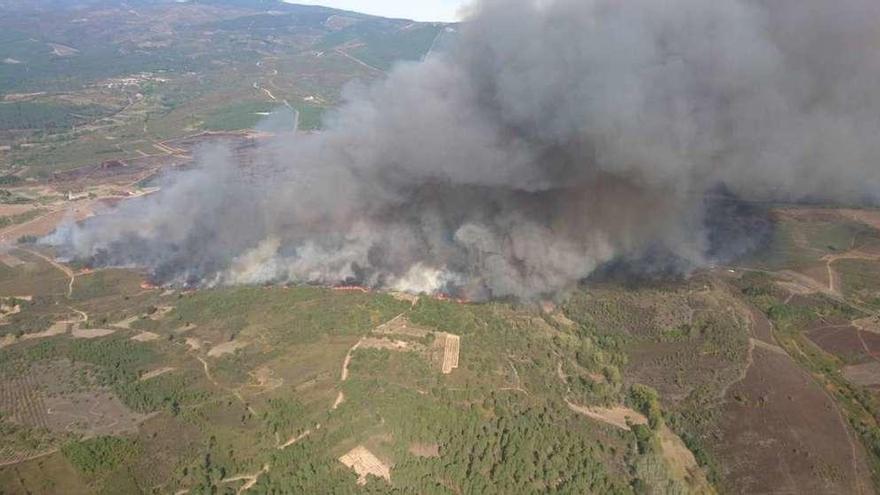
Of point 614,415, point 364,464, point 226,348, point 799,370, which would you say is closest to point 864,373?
point 799,370

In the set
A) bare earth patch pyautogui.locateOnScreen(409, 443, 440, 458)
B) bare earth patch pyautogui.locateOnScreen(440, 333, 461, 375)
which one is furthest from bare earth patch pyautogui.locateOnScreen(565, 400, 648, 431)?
bare earth patch pyautogui.locateOnScreen(409, 443, 440, 458)

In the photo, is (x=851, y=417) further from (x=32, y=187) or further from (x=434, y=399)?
(x=32, y=187)

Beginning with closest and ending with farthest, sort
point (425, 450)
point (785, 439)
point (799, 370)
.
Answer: point (425, 450) → point (785, 439) → point (799, 370)

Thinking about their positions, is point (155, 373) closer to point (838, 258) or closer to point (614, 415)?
point (614, 415)

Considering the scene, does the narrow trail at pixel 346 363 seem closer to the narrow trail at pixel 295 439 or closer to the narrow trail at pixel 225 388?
the narrow trail at pixel 295 439

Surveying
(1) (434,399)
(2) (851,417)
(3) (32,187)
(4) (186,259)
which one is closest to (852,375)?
(2) (851,417)

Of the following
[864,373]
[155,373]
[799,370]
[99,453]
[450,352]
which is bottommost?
[155,373]

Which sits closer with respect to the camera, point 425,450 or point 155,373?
point 425,450

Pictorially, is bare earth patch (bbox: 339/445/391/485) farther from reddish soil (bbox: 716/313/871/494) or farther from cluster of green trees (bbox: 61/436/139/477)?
reddish soil (bbox: 716/313/871/494)

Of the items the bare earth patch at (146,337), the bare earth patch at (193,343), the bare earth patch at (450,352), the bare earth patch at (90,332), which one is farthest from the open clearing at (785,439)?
the bare earth patch at (90,332)

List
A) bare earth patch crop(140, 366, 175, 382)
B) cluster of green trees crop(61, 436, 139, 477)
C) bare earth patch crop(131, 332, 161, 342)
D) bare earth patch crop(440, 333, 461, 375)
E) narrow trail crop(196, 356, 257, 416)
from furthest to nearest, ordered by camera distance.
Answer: bare earth patch crop(131, 332, 161, 342) → bare earth patch crop(440, 333, 461, 375) → bare earth patch crop(140, 366, 175, 382) → narrow trail crop(196, 356, 257, 416) → cluster of green trees crop(61, 436, 139, 477)
